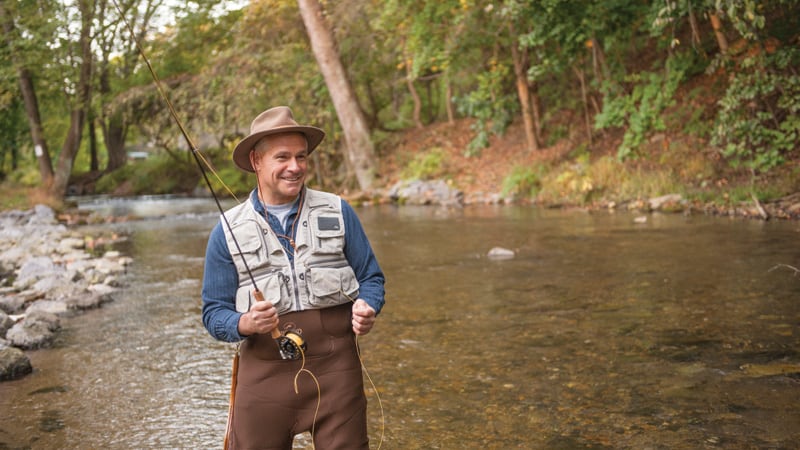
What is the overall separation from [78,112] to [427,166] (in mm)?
11915

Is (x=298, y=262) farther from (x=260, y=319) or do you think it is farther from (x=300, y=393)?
(x=300, y=393)

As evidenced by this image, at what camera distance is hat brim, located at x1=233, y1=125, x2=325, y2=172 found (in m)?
3.15

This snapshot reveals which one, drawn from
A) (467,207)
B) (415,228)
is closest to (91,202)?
(467,207)

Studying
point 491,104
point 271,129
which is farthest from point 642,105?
point 271,129

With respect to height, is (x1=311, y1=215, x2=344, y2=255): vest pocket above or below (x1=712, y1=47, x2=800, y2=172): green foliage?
below

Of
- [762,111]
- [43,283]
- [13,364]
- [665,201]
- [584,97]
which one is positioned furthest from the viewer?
[584,97]

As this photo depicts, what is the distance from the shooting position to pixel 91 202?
3347cm

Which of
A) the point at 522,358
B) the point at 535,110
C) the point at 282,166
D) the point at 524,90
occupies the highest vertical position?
the point at 524,90

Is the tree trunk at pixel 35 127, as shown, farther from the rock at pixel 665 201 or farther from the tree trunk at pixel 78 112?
the rock at pixel 665 201

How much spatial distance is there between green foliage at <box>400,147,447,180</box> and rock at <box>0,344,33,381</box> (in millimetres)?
17683

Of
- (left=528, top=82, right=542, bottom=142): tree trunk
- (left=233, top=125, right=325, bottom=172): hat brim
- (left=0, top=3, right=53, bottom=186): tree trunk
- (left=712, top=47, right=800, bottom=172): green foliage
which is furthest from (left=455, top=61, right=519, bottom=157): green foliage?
(left=233, top=125, right=325, bottom=172): hat brim

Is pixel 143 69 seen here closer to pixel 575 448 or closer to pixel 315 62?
pixel 315 62

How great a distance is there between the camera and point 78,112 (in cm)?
2734

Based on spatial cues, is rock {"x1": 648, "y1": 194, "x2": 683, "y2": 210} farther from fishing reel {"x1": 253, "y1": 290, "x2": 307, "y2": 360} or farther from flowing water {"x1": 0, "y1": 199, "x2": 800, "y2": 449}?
fishing reel {"x1": 253, "y1": 290, "x2": 307, "y2": 360}
